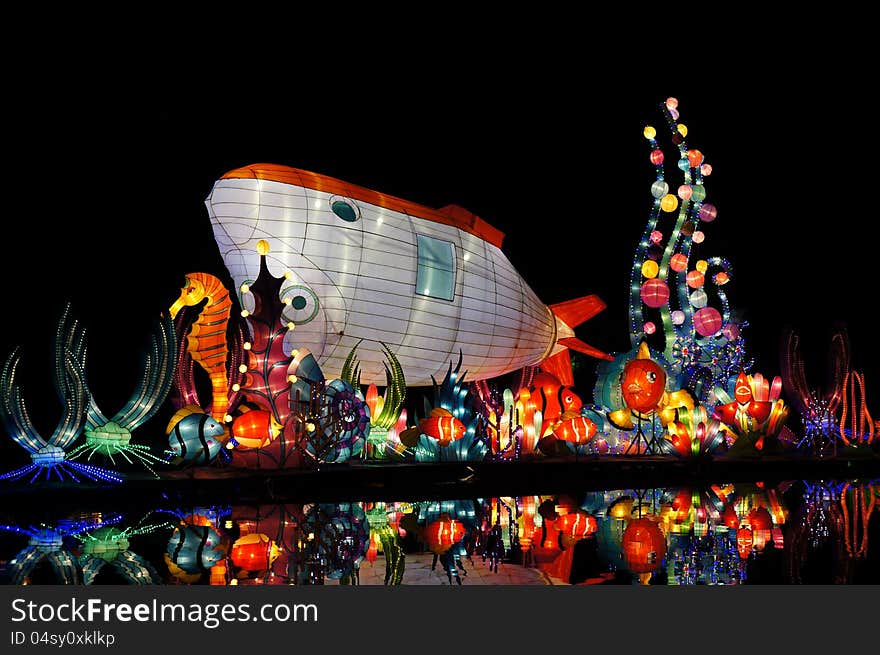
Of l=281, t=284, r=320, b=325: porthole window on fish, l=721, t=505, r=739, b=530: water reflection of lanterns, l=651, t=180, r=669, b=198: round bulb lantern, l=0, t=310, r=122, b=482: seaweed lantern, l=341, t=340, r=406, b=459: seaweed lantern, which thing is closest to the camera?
l=721, t=505, r=739, b=530: water reflection of lanterns

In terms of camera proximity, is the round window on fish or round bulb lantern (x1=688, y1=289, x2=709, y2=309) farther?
round bulb lantern (x1=688, y1=289, x2=709, y2=309)

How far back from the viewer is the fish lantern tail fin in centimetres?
1861

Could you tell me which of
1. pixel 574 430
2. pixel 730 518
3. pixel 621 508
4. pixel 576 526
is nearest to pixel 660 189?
pixel 574 430

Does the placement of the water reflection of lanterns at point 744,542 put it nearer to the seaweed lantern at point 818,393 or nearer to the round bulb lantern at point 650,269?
the seaweed lantern at point 818,393

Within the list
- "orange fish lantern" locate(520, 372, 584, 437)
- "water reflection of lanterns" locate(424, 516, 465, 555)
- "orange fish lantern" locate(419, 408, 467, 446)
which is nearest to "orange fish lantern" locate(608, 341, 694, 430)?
"orange fish lantern" locate(520, 372, 584, 437)

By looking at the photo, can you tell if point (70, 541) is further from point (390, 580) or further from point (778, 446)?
point (778, 446)

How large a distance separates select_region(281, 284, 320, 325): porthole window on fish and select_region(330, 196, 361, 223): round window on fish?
1266 millimetres

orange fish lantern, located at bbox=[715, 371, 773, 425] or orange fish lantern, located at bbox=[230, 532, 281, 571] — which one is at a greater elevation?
orange fish lantern, located at bbox=[715, 371, 773, 425]

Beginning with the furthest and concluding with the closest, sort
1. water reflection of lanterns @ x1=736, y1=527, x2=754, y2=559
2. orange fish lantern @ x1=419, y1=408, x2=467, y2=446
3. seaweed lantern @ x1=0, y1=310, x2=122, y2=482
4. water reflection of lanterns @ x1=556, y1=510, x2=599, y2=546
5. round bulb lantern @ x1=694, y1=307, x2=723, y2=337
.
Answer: round bulb lantern @ x1=694, y1=307, x2=723, y2=337 < orange fish lantern @ x1=419, y1=408, x2=467, y2=446 < seaweed lantern @ x1=0, y1=310, x2=122, y2=482 < water reflection of lanterns @ x1=556, y1=510, x2=599, y2=546 < water reflection of lanterns @ x1=736, y1=527, x2=754, y2=559

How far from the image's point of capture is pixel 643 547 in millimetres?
7746

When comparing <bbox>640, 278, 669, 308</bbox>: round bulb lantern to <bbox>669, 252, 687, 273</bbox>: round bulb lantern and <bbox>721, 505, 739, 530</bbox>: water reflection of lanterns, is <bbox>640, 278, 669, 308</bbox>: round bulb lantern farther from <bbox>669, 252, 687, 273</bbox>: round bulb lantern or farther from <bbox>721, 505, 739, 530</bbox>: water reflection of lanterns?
<bbox>721, 505, 739, 530</bbox>: water reflection of lanterns

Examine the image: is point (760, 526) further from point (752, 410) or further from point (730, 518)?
point (752, 410)

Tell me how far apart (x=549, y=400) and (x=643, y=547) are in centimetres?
893

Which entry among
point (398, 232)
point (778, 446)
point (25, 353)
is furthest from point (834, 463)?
point (25, 353)
